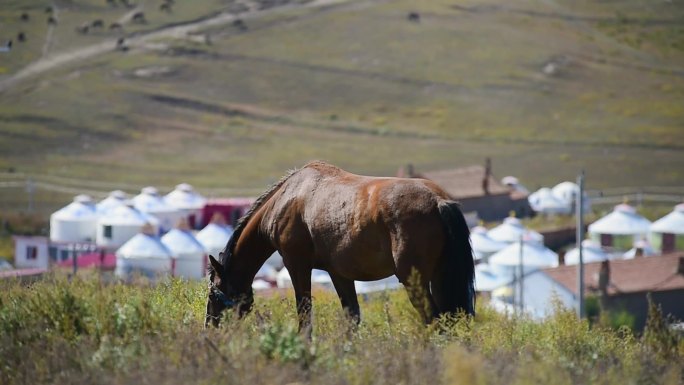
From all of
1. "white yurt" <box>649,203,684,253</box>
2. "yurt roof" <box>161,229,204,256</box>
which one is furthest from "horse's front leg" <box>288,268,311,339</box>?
"white yurt" <box>649,203,684,253</box>

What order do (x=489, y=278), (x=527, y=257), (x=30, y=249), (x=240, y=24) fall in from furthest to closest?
(x=240, y=24) < (x=30, y=249) < (x=527, y=257) < (x=489, y=278)

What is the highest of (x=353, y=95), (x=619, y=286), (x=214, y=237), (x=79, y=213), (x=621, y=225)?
(x=353, y=95)

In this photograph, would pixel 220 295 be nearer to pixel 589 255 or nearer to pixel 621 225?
pixel 589 255

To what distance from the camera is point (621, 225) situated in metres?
70.6

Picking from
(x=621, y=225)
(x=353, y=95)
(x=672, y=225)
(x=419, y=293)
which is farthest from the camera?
(x=353, y=95)

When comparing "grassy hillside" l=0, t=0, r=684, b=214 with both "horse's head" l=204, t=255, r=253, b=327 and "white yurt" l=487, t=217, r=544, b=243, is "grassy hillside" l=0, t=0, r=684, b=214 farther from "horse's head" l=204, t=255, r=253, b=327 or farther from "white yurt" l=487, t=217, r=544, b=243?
"horse's head" l=204, t=255, r=253, b=327

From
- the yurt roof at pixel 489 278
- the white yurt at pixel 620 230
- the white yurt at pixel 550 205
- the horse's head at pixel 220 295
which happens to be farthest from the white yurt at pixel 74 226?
the horse's head at pixel 220 295

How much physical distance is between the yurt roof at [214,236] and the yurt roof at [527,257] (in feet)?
39.8

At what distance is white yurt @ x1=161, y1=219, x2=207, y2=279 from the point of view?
188ft

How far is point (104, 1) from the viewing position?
15700cm

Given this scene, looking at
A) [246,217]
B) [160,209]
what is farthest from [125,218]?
[246,217]

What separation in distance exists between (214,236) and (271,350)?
172ft

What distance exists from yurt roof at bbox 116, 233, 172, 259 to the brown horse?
42.8 m

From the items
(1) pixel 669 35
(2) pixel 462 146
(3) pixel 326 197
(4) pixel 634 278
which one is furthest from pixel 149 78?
(3) pixel 326 197
